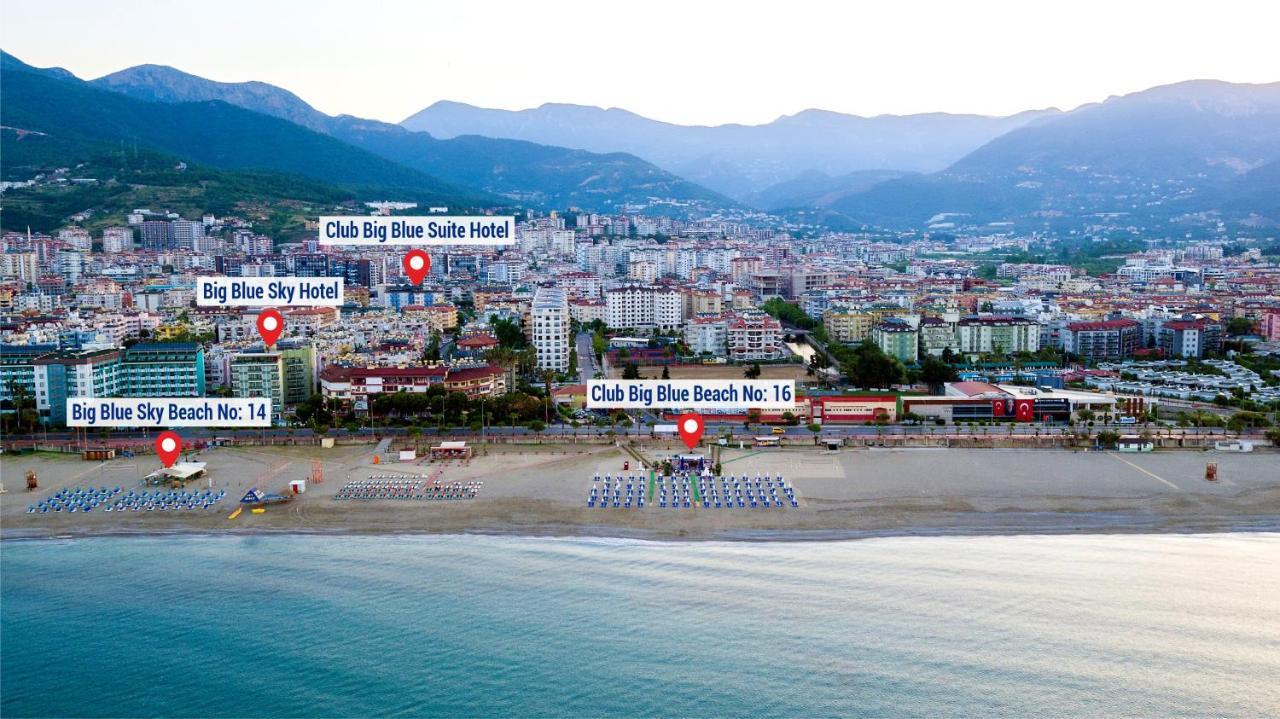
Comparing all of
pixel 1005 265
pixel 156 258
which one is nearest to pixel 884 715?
pixel 156 258

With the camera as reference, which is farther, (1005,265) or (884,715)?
(1005,265)

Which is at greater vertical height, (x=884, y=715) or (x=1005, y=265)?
(x=1005, y=265)

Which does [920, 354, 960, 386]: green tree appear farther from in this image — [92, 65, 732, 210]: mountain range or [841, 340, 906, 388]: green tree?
[92, 65, 732, 210]: mountain range

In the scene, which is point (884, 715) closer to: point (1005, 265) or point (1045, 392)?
point (1045, 392)

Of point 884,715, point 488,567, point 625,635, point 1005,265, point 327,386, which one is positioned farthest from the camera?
point 1005,265

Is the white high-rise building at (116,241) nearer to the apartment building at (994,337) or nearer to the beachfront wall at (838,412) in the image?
the apartment building at (994,337)

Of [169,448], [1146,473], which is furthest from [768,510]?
[169,448]

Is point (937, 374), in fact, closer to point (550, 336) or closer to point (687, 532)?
point (550, 336)

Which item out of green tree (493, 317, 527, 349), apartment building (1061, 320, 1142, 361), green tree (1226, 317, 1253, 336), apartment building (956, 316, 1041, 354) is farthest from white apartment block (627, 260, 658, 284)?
green tree (1226, 317, 1253, 336)
